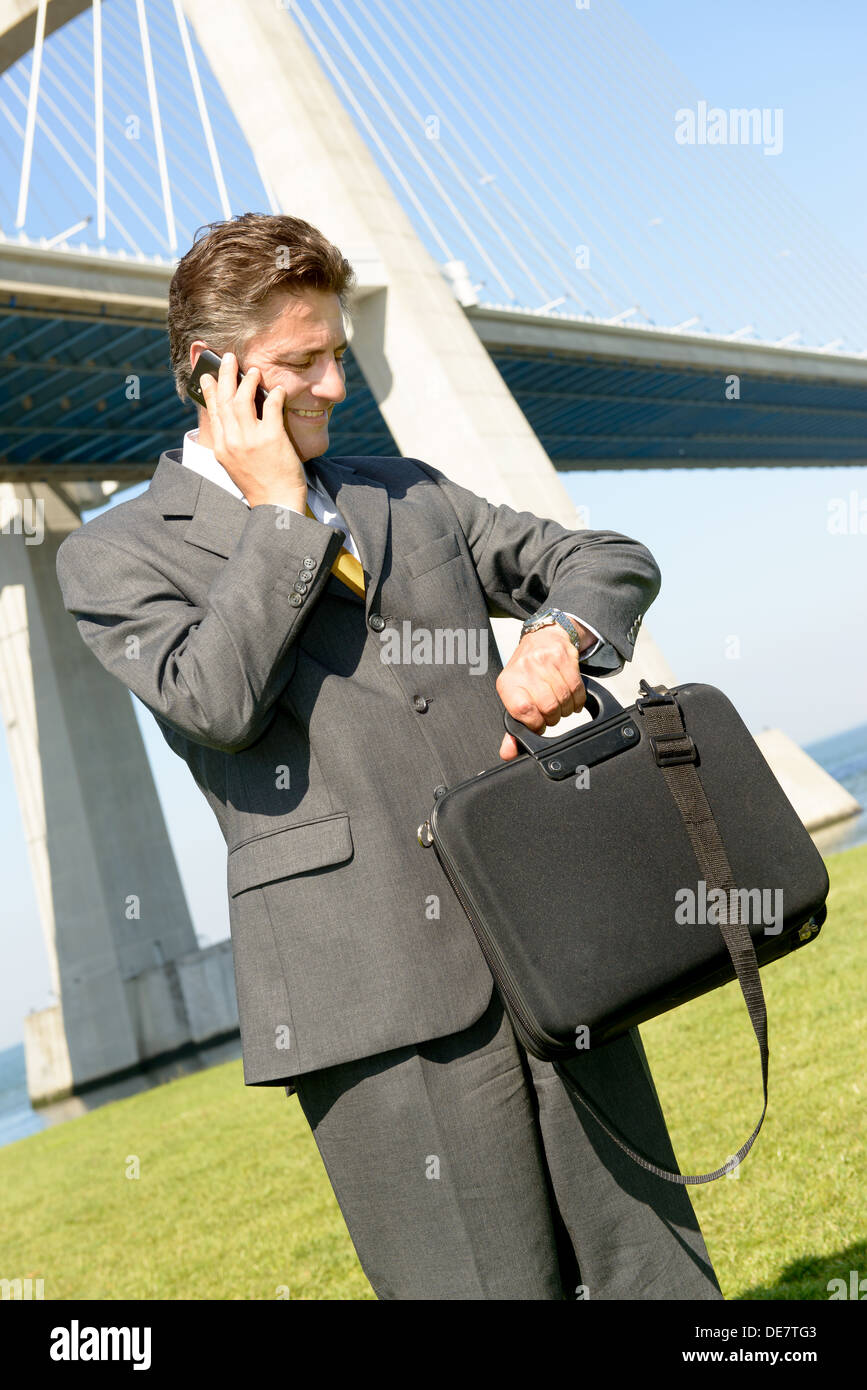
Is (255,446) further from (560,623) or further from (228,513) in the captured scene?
(560,623)

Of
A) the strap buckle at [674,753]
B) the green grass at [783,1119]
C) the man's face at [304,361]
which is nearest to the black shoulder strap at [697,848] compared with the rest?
the strap buckle at [674,753]

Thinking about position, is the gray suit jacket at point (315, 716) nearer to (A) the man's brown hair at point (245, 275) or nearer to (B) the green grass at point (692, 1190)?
(A) the man's brown hair at point (245, 275)

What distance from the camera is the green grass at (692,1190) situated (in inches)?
142

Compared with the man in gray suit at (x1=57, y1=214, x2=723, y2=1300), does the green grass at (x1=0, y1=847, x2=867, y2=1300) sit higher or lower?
lower

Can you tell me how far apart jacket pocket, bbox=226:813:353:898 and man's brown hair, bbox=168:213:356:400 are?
2.41 ft

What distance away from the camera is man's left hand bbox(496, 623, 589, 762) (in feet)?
5.82

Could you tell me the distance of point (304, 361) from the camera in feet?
6.33

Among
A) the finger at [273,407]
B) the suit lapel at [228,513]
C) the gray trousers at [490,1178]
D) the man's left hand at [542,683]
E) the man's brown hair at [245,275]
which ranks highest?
the man's brown hair at [245,275]

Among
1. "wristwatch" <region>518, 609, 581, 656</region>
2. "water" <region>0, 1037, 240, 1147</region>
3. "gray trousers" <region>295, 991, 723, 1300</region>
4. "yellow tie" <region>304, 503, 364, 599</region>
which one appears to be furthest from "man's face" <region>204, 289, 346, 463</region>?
"water" <region>0, 1037, 240, 1147</region>

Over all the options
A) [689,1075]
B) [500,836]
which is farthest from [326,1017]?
[689,1075]

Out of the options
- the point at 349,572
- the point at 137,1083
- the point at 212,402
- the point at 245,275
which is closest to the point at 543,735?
the point at 349,572

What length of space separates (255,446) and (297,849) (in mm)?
593

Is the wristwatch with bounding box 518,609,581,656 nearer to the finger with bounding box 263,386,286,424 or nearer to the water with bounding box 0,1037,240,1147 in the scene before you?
the finger with bounding box 263,386,286,424

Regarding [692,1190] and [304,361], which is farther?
[692,1190]
